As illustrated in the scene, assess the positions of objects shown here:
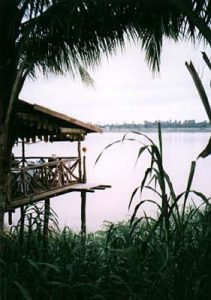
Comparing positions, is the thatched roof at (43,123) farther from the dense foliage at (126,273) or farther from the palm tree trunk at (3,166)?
the dense foliage at (126,273)

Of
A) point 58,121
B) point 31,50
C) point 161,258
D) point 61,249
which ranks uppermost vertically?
point 31,50

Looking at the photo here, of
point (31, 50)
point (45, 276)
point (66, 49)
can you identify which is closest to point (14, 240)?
point (45, 276)

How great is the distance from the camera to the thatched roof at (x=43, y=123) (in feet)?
25.8

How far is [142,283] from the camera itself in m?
1.79

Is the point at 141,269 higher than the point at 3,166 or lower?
lower

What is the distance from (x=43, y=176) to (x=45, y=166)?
1.06 ft

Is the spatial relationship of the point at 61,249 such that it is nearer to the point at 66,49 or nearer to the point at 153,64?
the point at 66,49

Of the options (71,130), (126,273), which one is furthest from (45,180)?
(126,273)

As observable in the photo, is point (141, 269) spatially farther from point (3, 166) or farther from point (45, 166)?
point (45, 166)

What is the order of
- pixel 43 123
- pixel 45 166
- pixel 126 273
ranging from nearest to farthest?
pixel 126 273
pixel 43 123
pixel 45 166

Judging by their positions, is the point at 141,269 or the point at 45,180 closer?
the point at 141,269

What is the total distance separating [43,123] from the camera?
8.79m

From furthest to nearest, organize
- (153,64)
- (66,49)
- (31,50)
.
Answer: (153,64), (66,49), (31,50)

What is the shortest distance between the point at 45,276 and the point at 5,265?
26 centimetres
